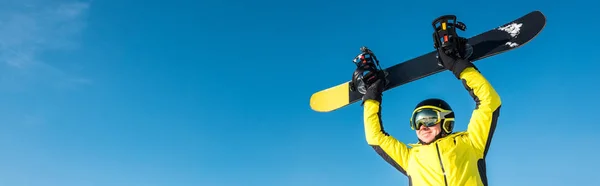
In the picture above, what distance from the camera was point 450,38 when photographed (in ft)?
19.4

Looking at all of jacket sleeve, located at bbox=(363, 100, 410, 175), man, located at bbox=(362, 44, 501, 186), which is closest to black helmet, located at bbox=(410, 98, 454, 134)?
man, located at bbox=(362, 44, 501, 186)

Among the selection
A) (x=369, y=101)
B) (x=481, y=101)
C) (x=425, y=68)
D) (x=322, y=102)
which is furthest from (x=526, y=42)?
(x=322, y=102)

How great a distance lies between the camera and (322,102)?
8.17m

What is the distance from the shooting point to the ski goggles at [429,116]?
5441 mm

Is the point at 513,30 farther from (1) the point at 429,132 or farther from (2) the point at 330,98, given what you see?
(2) the point at 330,98

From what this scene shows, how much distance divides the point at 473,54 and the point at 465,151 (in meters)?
2.13

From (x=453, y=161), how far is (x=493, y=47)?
234cm

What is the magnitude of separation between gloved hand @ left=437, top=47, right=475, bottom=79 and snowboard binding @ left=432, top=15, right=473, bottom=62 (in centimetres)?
4

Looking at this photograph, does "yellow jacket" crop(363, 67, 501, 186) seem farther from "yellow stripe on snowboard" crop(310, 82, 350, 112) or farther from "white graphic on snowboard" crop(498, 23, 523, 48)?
"yellow stripe on snowboard" crop(310, 82, 350, 112)

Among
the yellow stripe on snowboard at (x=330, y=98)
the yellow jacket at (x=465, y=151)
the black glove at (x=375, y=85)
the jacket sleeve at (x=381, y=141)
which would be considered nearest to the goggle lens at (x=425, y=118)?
the yellow jacket at (x=465, y=151)

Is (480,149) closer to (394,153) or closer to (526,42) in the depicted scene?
(394,153)

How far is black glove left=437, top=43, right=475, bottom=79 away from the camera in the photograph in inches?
223

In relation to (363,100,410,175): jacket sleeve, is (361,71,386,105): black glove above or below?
above

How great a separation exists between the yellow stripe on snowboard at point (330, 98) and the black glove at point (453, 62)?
2.09 meters
